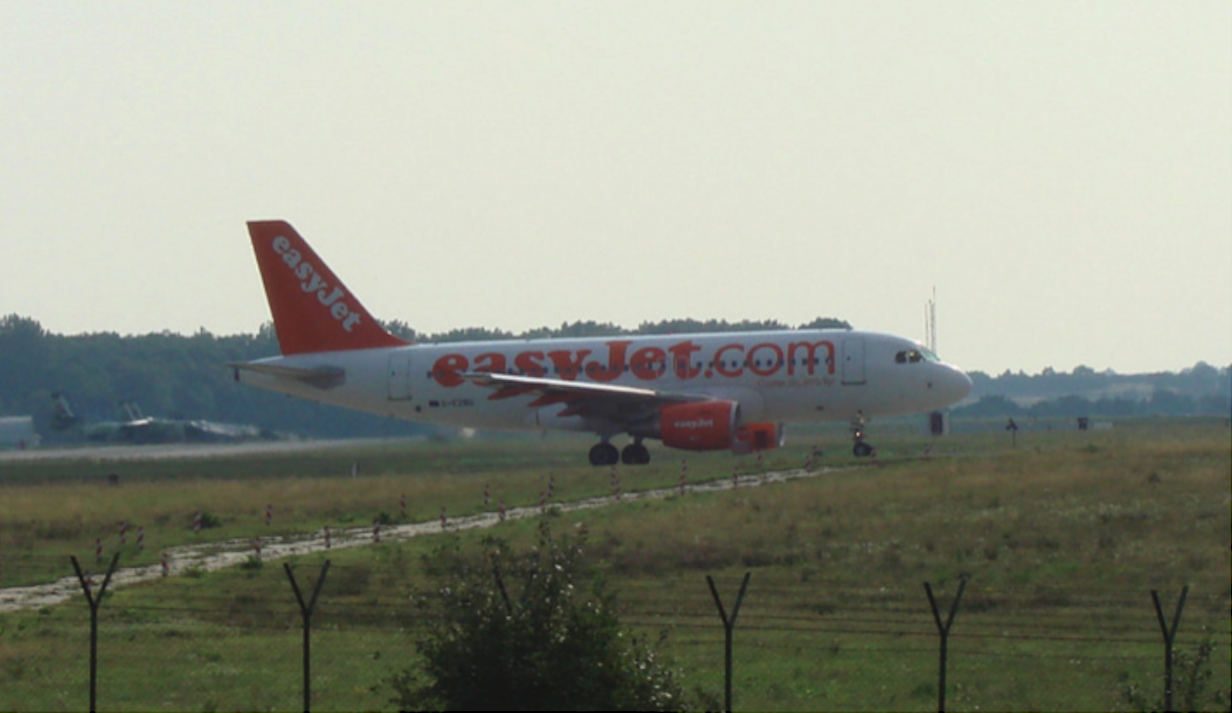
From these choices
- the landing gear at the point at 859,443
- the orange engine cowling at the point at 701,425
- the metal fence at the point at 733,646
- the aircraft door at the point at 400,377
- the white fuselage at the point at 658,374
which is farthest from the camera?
the aircraft door at the point at 400,377

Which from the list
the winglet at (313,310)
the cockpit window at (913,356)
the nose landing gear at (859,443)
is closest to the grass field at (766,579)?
the nose landing gear at (859,443)

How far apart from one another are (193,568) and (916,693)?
14953mm

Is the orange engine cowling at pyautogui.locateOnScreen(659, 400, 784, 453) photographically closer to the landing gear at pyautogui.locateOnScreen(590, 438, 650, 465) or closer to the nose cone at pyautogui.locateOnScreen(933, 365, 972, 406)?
the landing gear at pyautogui.locateOnScreen(590, 438, 650, 465)

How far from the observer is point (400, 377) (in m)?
47.6

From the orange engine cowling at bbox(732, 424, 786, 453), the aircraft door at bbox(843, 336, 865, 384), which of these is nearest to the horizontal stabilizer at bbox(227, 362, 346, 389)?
the orange engine cowling at bbox(732, 424, 786, 453)

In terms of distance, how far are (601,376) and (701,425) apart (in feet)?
14.7

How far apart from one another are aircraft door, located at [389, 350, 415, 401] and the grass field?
2.38 meters

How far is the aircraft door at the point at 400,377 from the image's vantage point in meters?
47.6

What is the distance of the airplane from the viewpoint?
143ft

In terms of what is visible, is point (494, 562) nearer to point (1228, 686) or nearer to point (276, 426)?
point (1228, 686)

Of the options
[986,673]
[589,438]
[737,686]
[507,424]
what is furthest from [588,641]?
[589,438]

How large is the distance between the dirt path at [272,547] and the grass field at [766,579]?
76cm

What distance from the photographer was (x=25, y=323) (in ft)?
315

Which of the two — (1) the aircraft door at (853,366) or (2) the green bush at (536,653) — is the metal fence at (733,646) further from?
(1) the aircraft door at (853,366)
